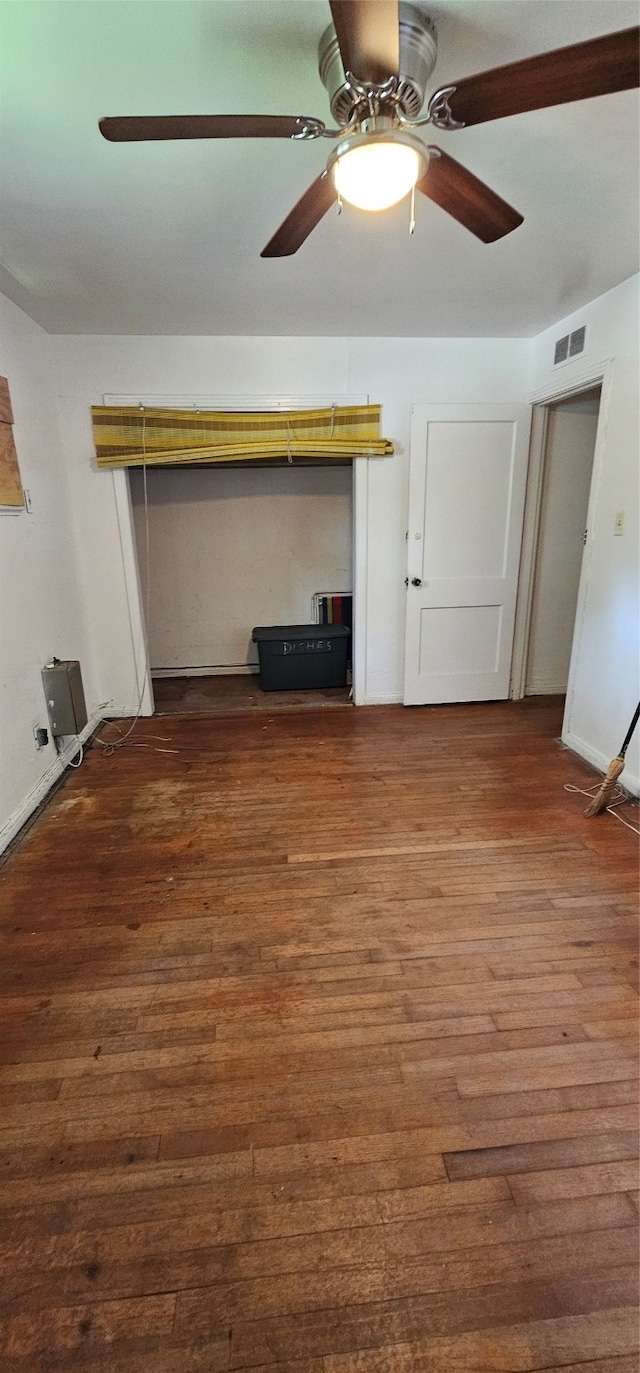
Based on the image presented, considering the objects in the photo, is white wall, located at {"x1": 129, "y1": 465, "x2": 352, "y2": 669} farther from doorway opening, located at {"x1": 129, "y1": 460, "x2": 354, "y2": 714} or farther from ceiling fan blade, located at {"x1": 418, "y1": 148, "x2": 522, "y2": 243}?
ceiling fan blade, located at {"x1": 418, "y1": 148, "x2": 522, "y2": 243}

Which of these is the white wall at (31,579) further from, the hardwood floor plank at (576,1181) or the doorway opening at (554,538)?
the doorway opening at (554,538)

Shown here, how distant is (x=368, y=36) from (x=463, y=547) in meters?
2.79

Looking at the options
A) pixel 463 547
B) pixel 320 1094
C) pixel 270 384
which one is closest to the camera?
pixel 320 1094

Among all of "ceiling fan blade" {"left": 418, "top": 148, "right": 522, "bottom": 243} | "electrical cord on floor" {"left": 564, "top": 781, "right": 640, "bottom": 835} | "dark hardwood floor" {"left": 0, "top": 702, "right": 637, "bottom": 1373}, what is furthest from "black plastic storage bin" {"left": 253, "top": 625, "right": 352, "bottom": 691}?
"ceiling fan blade" {"left": 418, "top": 148, "right": 522, "bottom": 243}

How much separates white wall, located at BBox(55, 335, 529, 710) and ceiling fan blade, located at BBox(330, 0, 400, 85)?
7.93 feet

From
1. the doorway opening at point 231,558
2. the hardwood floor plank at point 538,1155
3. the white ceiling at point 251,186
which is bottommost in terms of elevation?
the hardwood floor plank at point 538,1155

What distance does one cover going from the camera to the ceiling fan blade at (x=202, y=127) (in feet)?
3.90

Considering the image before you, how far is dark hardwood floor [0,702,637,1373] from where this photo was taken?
38.8 inches

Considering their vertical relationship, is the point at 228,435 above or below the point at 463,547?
above

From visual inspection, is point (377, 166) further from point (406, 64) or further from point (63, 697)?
point (63, 697)

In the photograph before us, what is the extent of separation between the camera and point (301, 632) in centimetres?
443

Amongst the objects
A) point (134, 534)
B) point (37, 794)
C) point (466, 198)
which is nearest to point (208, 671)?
point (134, 534)

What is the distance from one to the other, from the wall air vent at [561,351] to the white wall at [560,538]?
36 centimetres

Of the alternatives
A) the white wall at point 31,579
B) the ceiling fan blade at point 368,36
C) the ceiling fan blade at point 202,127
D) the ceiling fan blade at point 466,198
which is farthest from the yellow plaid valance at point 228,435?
the ceiling fan blade at point 368,36
